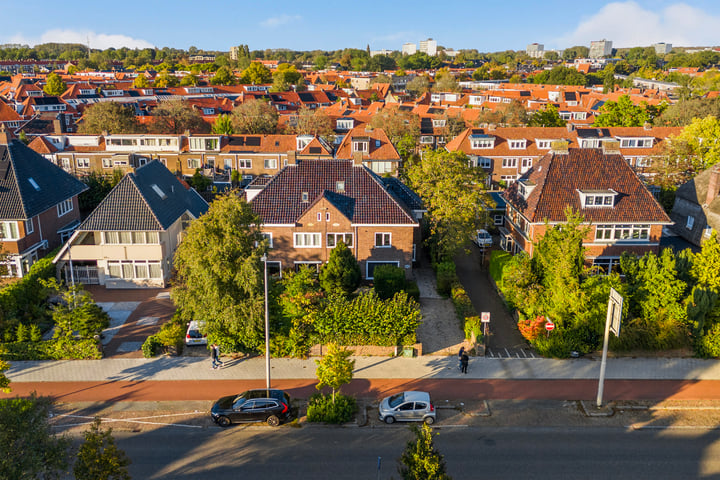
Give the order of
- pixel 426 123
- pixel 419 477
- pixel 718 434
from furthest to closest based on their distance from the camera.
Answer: pixel 426 123 → pixel 718 434 → pixel 419 477

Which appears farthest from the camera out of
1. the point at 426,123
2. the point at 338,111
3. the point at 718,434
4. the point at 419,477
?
the point at 338,111

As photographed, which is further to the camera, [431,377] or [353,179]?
[353,179]

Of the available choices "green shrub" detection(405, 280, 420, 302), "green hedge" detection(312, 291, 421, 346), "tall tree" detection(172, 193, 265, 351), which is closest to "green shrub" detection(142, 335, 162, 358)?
"tall tree" detection(172, 193, 265, 351)

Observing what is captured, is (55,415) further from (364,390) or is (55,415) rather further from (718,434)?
(718,434)

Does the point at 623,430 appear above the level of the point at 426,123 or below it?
below

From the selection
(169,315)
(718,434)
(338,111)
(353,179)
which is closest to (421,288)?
(353,179)

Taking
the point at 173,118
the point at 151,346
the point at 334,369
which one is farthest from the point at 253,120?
the point at 334,369

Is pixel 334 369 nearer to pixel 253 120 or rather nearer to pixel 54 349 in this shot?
pixel 54 349

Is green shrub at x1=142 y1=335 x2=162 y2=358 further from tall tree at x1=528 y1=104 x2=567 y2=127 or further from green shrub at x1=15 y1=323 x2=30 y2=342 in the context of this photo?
tall tree at x1=528 y1=104 x2=567 y2=127
